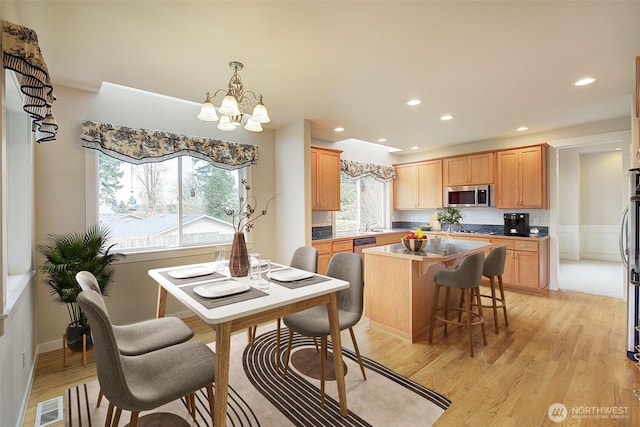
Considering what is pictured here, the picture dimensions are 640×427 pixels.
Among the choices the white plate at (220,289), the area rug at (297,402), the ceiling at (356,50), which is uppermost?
the ceiling at (356,50)

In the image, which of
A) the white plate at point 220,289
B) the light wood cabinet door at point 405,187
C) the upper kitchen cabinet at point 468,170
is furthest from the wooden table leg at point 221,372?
the light wood cabinet door at point 405,187

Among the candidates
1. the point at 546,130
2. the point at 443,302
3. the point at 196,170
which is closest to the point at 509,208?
the point at 546,130

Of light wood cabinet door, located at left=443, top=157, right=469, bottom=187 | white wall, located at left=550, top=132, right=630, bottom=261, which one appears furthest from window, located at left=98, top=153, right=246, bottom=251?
white wall, located at left=550, top=132, right=630, bottom=261

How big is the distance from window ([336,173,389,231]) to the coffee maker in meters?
2.33

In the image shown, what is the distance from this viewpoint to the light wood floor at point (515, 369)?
189 centimetres

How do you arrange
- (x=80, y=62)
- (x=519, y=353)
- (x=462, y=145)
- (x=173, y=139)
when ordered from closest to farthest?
(x=80, y=62) → (x=519, y=353) → (x=173, y=139) → (x=462, y=145)

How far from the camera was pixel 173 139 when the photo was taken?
331cm

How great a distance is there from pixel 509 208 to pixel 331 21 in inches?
175

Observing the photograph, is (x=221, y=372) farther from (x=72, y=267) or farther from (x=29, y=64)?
(x=72, y=267)

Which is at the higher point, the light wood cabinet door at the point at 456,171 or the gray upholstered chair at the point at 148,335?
the light wood cabinet door at the point at 456,171

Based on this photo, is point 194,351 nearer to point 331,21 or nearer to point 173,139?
point 331,21

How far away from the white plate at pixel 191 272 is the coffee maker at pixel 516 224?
4.80 m

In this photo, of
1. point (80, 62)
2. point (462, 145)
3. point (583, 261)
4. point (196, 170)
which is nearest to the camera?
point (80, 62)

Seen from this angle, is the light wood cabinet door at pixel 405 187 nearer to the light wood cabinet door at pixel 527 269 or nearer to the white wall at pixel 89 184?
the light wood cabinet door at pixel 527 269
